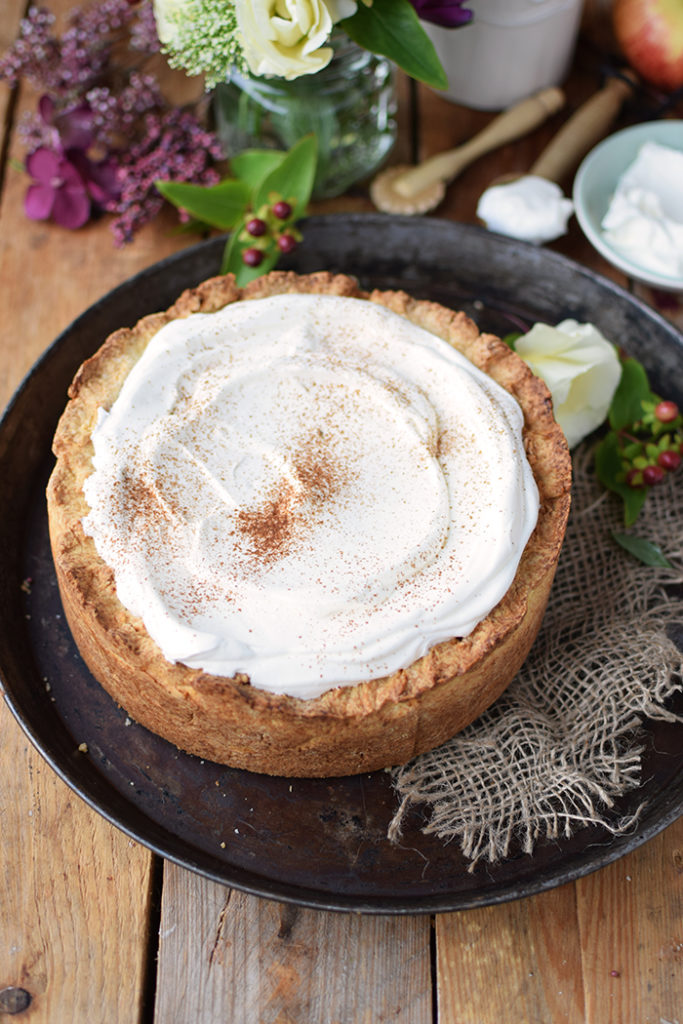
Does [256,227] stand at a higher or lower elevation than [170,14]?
lower

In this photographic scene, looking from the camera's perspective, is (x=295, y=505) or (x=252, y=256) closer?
(x=295, y=505)

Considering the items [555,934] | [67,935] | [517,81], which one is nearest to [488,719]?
[555,934]

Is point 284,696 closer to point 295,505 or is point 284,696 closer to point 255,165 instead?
point 295,505

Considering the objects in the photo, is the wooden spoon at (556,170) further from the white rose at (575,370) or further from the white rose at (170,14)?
the white rose at (170,14)

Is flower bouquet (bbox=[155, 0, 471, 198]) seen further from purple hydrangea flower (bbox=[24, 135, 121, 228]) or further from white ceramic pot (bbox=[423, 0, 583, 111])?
purple hydrangea flower (bbox=[24, 135, 121, 228])

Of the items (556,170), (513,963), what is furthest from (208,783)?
(556,170)

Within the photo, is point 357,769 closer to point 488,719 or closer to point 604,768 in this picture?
point 488,719
